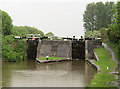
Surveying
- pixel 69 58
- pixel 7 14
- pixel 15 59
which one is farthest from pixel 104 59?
pixel 7 14

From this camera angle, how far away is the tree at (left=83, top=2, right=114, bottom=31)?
6203 centimetres

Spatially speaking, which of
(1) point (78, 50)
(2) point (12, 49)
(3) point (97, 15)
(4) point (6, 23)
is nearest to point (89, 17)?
(3) point (97, 15)

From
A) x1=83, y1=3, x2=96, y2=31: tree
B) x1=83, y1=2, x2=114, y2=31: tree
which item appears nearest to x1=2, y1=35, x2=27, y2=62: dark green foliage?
x1=83, y1=2, x2=114, y2=31: tree

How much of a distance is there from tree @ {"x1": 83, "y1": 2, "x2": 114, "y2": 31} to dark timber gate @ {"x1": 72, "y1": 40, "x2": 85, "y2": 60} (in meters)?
26.4

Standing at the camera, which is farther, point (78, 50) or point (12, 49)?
point (78, 50)

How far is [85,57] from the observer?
1380 inches

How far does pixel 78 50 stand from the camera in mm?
37250

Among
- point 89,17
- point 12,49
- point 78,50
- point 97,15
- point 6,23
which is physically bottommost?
point 78,50

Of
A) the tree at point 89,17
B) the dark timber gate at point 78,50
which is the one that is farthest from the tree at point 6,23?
the tree at point 89,17

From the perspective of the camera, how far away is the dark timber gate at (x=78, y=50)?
120ft

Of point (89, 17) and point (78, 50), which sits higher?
point (89, 17)

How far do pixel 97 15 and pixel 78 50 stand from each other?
2844 cm

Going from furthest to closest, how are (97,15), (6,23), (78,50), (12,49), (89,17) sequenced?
(89,17) → (97,15) → (6,23) → (78,50) → (12,49)

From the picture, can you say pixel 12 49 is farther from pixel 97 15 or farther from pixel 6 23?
pixel 97 15
